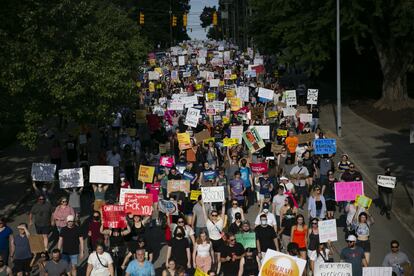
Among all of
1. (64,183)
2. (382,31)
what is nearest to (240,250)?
(64,183)

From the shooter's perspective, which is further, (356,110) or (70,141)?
(356,110)

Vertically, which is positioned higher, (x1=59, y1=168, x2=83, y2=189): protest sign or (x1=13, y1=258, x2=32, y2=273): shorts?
(x1=59, y1=168, x2=83, y2=189): protest sign

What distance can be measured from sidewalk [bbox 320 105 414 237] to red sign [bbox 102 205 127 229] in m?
7.34

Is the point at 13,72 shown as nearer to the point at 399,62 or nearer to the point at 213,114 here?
the point at 213,114

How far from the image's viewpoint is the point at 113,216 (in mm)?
13562

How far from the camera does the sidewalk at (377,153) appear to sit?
1962cm

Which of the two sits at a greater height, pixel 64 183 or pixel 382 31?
pixel 382 31

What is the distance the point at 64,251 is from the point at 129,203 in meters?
2.24

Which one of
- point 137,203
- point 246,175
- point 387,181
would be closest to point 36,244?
point 137,203

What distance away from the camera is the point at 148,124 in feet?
92.2

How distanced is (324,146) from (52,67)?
8.26 m

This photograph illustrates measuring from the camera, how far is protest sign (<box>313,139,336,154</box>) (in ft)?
68.1

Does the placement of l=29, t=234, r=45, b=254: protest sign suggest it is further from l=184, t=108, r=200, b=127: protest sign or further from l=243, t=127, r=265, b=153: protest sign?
l=184, t=108, r=200, b=127: protest sign

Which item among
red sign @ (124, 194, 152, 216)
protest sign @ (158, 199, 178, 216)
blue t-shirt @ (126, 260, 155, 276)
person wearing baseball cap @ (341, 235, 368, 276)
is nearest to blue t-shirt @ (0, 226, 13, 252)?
red sign @ (124, 194, 152, 216)
